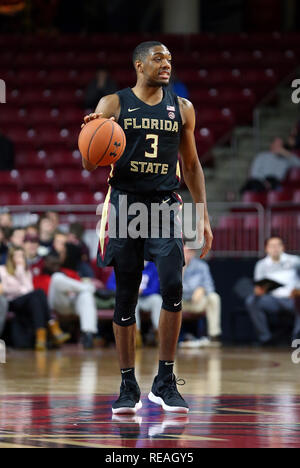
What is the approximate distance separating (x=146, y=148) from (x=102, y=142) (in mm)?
455

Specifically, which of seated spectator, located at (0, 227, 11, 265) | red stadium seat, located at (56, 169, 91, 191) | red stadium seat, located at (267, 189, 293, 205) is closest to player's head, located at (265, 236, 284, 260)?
red stadium seat, located at (267, 189, 293, 205)

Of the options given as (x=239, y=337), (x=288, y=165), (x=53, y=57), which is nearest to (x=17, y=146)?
(x=53, y=57)

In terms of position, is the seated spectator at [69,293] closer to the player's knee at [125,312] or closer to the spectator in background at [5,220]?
the spectator in background at [5,220]

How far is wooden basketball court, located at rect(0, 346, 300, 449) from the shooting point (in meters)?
3.98

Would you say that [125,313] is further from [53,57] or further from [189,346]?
[53,57]

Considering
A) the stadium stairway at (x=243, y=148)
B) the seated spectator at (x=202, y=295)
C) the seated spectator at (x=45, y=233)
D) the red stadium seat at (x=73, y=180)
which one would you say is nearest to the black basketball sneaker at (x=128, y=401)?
the seated spectator at (x=202, y=295)

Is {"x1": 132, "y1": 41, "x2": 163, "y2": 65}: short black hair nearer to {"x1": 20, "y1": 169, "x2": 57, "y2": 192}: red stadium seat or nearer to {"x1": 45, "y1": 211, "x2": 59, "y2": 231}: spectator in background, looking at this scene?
{"x1": 45, "y1": 211, "x2": 59, "y2": 231}: spectator in background

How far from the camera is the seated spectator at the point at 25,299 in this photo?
10.6 m

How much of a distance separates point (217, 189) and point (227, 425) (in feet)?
35.4

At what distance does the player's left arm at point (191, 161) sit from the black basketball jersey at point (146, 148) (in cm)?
12

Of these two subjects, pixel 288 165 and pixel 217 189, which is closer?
pixel 288 165

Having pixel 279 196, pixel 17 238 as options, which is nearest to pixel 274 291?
pixel 279 196

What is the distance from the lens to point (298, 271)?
11312 millimetres

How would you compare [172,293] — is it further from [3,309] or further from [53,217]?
[53,217]
